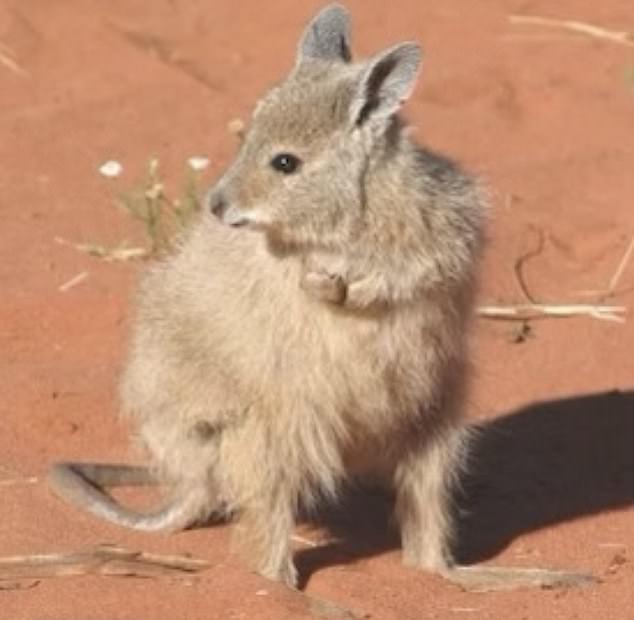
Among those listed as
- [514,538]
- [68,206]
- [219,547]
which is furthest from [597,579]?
[68,206]

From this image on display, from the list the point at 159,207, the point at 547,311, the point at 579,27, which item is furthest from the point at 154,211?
the point at 579,27

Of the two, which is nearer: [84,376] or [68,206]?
[84,376]

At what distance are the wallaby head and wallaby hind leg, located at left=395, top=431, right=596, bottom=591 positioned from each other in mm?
850

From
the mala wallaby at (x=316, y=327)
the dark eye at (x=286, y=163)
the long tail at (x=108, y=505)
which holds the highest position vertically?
the dark eye at (x=286, y=163)

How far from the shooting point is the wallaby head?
5793mm

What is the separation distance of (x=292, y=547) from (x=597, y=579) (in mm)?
903

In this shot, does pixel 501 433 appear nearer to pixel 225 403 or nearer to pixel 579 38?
pixel 225 403

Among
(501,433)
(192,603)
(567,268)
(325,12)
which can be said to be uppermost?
(325,12)

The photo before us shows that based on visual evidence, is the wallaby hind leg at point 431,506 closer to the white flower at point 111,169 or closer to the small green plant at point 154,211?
the small green plant at point 154,211

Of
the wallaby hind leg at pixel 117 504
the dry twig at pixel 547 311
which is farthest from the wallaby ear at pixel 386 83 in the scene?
the dry twig at pixel 547 311

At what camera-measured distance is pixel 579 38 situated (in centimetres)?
1061

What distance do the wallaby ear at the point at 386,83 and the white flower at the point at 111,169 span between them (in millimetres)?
3325

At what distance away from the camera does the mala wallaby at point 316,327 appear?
19.2ft

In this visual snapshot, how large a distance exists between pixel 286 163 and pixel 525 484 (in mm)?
1787
